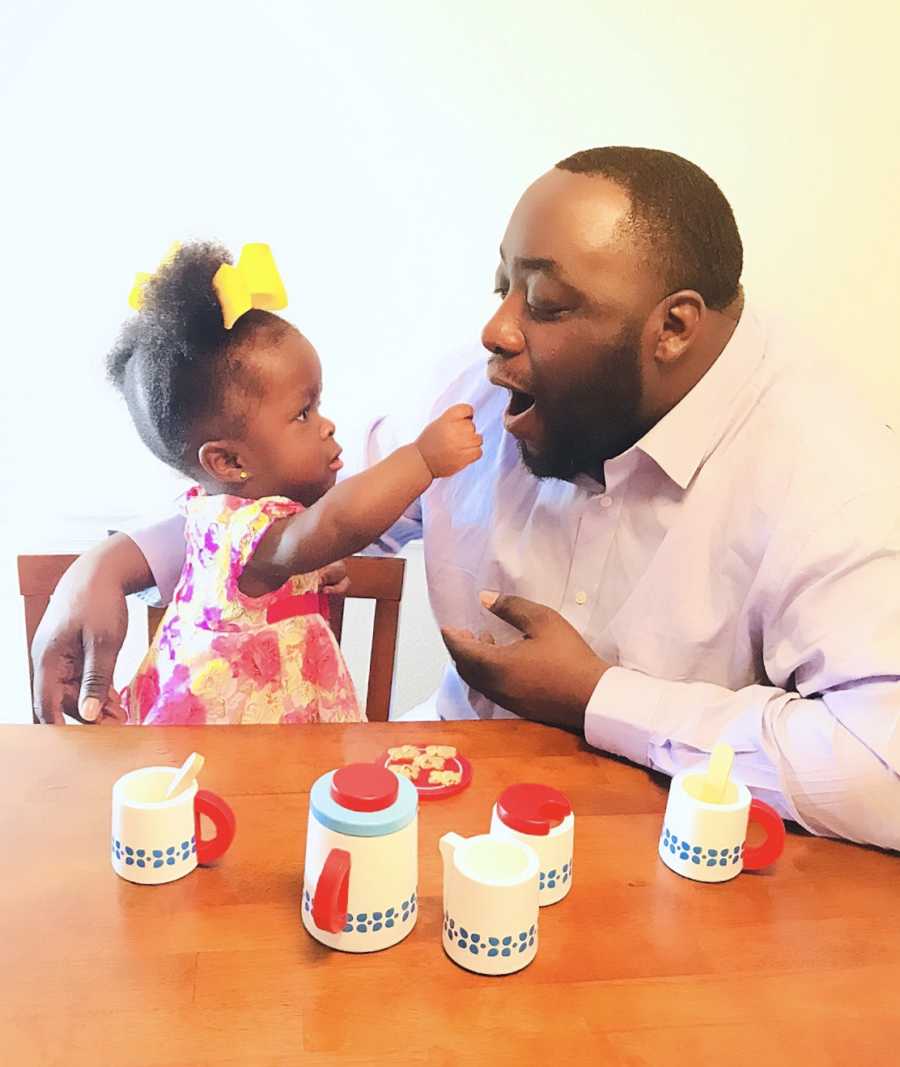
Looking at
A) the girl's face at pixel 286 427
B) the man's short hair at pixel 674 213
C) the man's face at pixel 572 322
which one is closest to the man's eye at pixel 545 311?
the man's face at pixel 572 322

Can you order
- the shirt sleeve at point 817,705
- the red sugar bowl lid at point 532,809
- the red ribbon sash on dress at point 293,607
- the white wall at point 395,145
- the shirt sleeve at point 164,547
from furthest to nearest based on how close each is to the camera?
1. the white wall at point 395,145
2. the shirt sleeve at point 164,547
3. the red ribbon sash on dress at point 293,607
4. the shirt sleeve at point 817,705
5. the red sugar bowl lid at point 532,809

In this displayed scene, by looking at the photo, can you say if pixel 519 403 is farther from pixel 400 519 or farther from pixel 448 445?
pixel 400 519

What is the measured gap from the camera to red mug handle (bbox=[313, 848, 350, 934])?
718 mm

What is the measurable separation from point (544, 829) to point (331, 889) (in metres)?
0.18

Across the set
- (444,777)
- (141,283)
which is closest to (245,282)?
(141,283)

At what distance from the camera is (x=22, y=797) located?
93 centimetres

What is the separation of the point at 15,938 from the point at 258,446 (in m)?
0.56

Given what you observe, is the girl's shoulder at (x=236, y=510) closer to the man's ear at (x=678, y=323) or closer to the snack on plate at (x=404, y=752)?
the snack on plate at (x=404, y=752)

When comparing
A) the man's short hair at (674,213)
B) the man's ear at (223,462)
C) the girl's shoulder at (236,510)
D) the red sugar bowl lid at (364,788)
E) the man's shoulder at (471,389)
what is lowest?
the red sugar bowl lid at (364,788)

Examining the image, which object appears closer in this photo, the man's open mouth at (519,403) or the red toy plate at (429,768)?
the red toy plate at (429,768)

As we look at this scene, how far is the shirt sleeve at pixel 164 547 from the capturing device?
128cm

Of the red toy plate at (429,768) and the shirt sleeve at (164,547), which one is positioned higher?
the shirt sleeve at (164,547)

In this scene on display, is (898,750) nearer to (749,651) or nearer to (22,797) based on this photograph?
(749,651)

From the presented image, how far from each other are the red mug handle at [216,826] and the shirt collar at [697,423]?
2.02 ft
